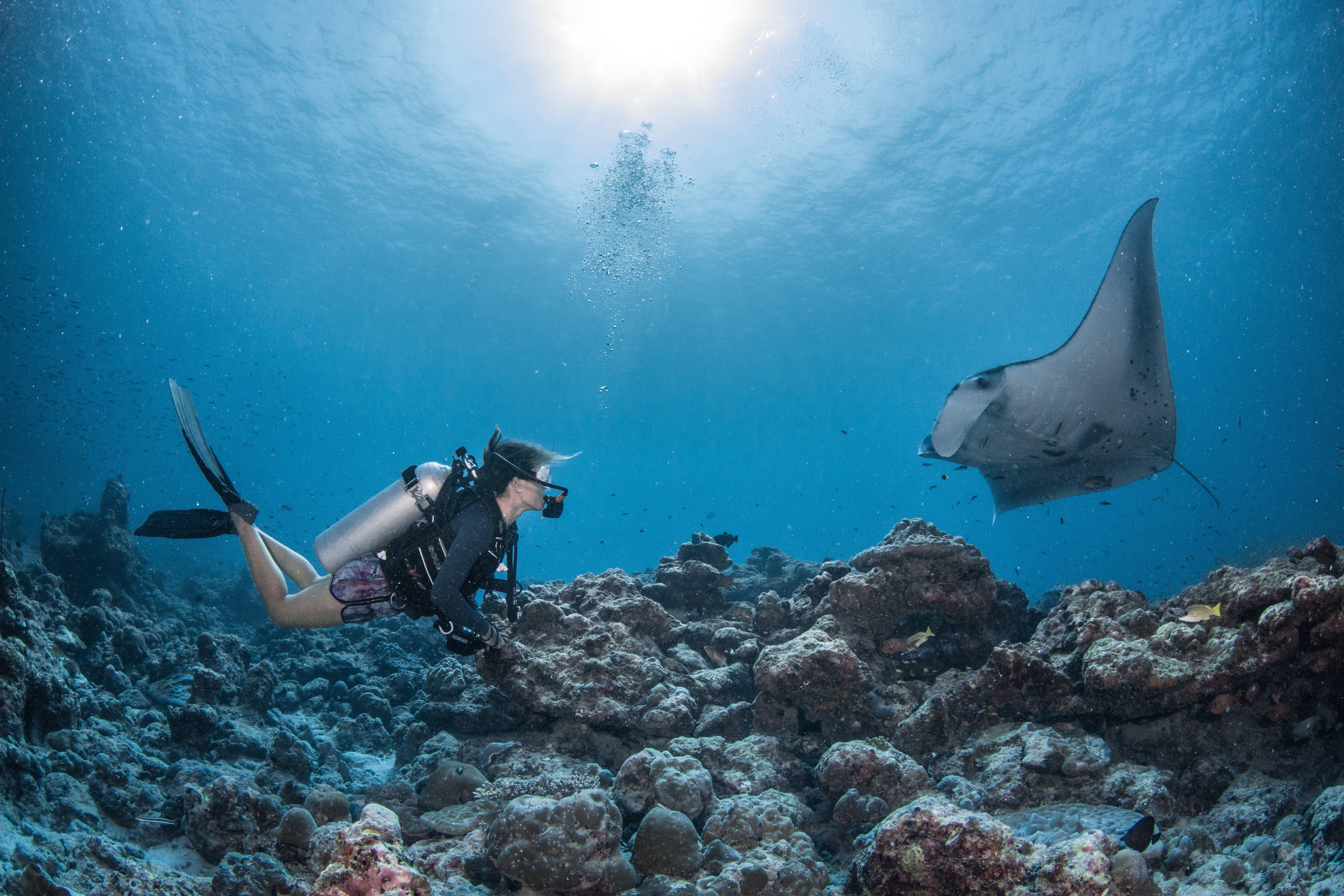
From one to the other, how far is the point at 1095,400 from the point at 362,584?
317 inches

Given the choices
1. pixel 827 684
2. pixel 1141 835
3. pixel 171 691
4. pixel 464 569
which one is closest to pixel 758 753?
pixel 827 684

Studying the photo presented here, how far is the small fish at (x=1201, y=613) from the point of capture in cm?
373

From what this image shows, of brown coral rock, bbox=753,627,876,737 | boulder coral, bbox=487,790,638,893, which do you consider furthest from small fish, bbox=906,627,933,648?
boulder coral, bbox=487,790,638,893

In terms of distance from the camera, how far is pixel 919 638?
17.4 ft

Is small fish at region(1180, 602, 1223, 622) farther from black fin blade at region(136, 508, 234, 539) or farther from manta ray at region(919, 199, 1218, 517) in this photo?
black fin blade at region(136, 508, 234, 539)

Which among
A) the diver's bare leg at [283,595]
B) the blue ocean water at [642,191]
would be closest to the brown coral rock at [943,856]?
the diver's bare leg at [283,595]

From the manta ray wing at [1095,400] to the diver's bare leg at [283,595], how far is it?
258 inches

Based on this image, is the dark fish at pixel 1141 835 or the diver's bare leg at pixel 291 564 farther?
the diver's bare leg at pixel 291 564

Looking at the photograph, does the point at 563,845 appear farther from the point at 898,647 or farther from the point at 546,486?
the point at 898,647

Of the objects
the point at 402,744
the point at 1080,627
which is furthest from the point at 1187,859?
the point at 402,744

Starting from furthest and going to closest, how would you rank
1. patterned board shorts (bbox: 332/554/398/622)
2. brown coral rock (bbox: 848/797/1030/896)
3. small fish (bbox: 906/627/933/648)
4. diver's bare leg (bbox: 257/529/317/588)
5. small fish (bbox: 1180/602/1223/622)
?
small fish (bbox: 906/627/933/648), diver's bare leg (bbox: 257/529/317/588), patterned board shorts (bbox: 332/554/398/622), small fish (bbox: 1180/602/1223/622), brown coral rock (bbox: 848/797/1030/896)

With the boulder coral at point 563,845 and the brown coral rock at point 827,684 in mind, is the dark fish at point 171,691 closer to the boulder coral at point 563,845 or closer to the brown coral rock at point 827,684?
the boulder coral at point 563,845

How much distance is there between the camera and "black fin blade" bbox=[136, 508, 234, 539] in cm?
431

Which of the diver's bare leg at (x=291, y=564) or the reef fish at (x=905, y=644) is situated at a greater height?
the diver's bare leg at (x=291, y=564)
